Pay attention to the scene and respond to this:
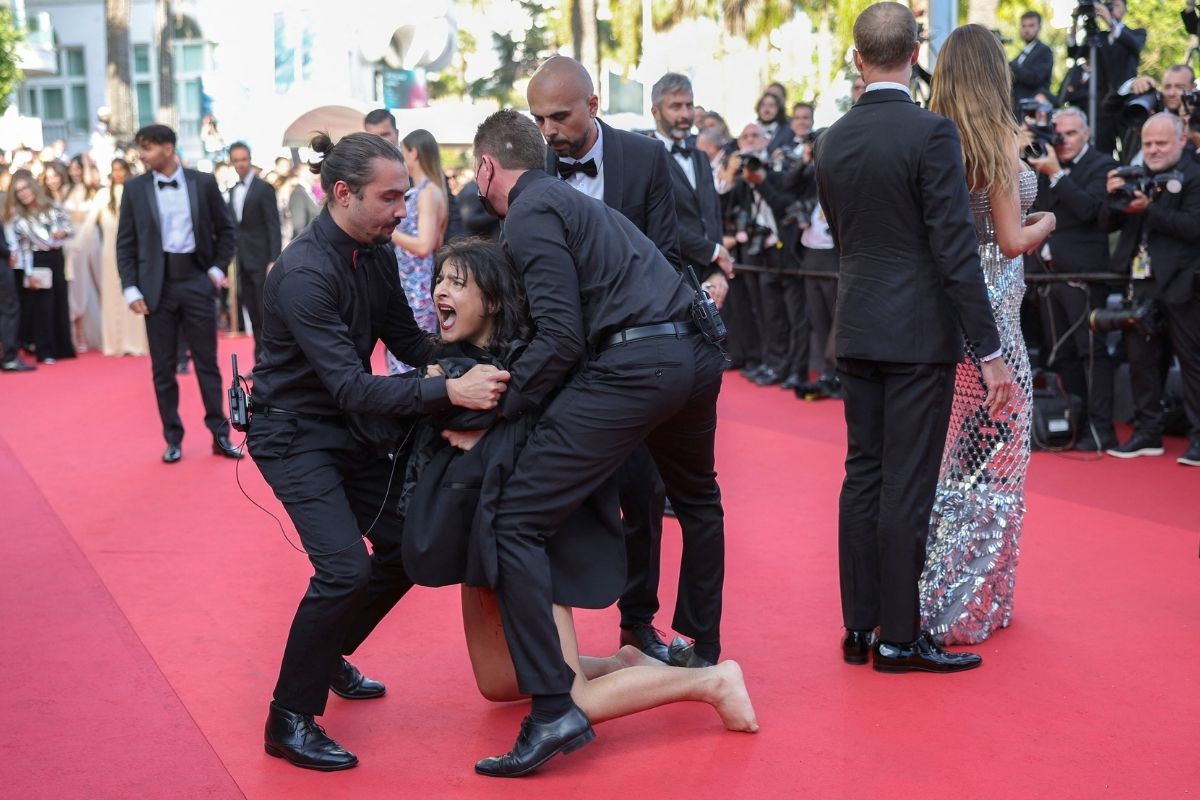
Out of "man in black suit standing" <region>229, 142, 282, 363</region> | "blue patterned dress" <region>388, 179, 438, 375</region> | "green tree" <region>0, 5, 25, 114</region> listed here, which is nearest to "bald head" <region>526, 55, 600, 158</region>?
"blue patterned dress" <region>388, 179, 438, 375</region>

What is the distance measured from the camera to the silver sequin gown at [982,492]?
4.70 meters

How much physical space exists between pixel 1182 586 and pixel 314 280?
3487 mm

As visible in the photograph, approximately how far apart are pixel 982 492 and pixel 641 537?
46.0 inches

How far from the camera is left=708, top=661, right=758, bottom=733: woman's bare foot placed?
394 centimetres

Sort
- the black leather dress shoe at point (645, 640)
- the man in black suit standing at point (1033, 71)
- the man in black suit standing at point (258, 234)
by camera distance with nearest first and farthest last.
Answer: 1. the black leather dress shoe at point (645, 640)
2. the man in black suit standing at point (1033, 71)
3. the man in black suit standing at point (258, 234)

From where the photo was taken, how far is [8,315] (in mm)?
13211

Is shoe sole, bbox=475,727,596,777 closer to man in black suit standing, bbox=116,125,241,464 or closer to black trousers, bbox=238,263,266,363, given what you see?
man in black suit standing, bbox=116,125,241,464

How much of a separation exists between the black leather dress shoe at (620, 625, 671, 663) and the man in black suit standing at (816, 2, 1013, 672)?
23.8 inches

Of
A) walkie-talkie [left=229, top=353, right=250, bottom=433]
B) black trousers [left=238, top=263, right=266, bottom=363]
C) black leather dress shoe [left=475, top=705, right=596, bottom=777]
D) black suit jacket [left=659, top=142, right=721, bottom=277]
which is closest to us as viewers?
black leather dress shoe [left=475, top=705, right=596, bottom=777]

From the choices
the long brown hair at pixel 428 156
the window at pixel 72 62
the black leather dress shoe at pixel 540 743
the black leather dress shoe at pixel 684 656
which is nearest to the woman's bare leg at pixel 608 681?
the black leather dress shoe at pixel 540 743

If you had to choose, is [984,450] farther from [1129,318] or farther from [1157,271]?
[1157,271]

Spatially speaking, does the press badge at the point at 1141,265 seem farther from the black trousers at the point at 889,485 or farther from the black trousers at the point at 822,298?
the black trousers at the point at 889,485

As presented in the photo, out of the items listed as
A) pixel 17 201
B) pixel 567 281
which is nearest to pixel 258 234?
pixel 17 201

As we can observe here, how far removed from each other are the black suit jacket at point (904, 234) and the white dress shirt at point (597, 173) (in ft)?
2.52
